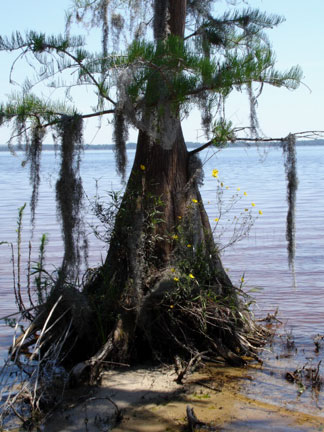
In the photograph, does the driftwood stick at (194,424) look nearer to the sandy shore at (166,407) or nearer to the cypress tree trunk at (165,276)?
the sandy shore at (166,407)

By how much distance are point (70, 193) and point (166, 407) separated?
7.62 ft

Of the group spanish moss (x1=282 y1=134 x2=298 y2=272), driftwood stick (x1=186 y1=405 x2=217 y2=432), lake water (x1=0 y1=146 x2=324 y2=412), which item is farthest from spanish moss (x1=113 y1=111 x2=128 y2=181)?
driftwood stick (x1=186 y1=405 x2=217 y2=432)

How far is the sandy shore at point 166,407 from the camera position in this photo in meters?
5.12

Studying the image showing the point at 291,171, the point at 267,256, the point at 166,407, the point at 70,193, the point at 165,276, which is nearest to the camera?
the point at 166,407

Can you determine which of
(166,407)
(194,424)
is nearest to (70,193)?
(166,407)

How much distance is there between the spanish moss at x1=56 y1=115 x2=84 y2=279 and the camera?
6180 millimetres

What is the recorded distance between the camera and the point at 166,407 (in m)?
5.41

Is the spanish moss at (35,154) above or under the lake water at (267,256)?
above

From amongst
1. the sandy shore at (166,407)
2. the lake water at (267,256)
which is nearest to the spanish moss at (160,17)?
the lake water at (267,256)

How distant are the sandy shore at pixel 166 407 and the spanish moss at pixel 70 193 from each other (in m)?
1.24

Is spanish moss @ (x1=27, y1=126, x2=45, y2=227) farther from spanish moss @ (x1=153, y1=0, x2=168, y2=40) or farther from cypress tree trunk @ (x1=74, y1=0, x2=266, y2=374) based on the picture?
spanish moss @ (x1=153, y1=0, x2=168, y2=40)

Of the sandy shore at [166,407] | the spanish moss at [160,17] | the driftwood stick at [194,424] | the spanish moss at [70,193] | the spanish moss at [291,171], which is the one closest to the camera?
the driftwood stick at [194,424]

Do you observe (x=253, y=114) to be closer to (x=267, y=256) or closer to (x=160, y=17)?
(x=160, y=17)

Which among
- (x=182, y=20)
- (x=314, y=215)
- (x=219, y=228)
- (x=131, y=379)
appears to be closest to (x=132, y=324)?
(x=131, y=379)
